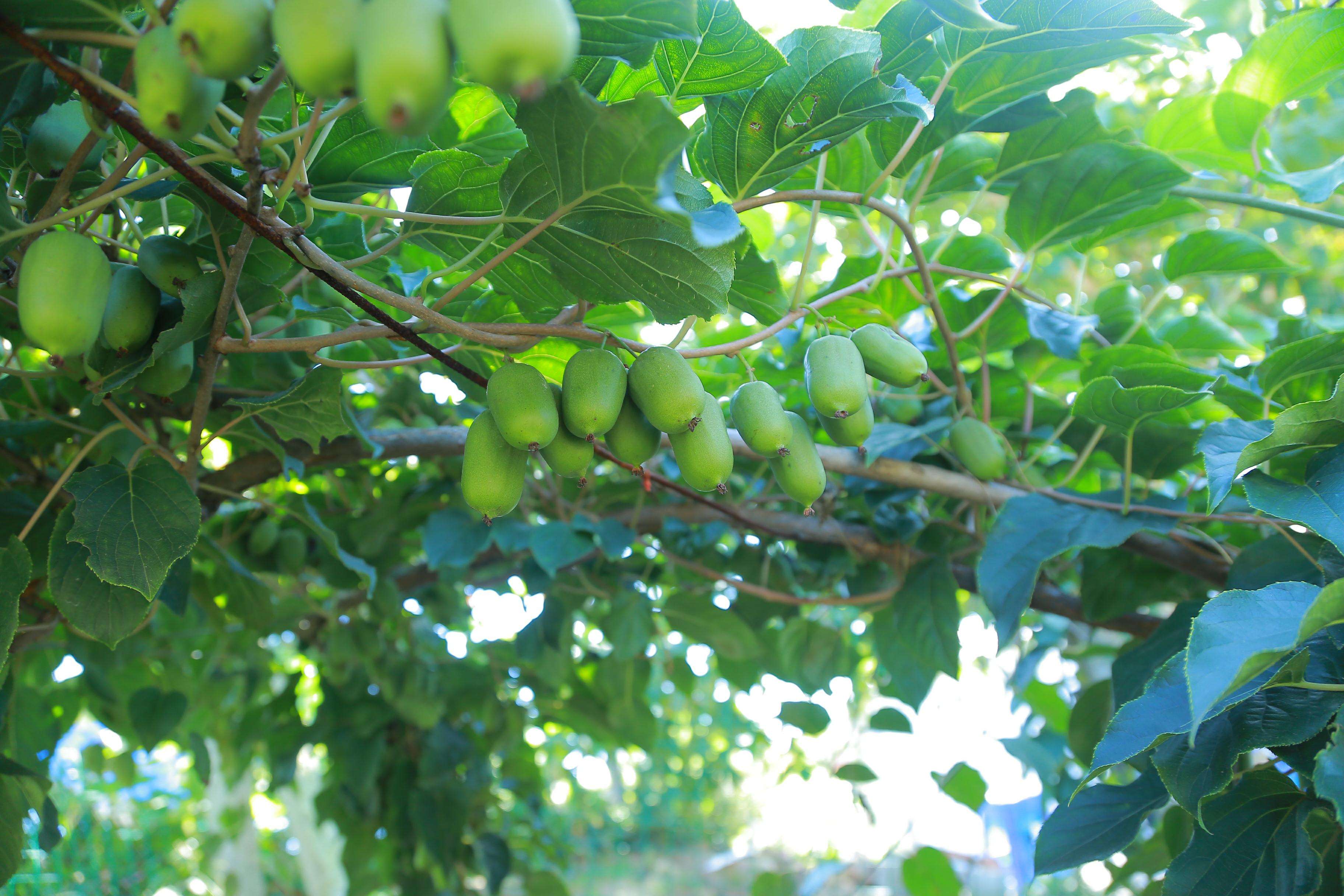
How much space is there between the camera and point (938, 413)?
1.71 metres

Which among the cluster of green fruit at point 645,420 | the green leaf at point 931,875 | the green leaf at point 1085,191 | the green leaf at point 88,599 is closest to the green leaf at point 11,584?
the green leaf at point 88,599

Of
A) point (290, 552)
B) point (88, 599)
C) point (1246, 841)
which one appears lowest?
point (290, 552)

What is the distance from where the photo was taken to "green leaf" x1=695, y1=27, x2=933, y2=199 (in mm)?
897

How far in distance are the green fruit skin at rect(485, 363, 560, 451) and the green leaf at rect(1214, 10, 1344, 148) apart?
1.43 meters

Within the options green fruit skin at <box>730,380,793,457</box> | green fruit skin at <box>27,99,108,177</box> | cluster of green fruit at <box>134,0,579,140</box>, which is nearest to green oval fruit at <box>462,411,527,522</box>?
green fruit skin at <box>730,380,793,457</box>

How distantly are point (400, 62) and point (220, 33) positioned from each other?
0.50 feet

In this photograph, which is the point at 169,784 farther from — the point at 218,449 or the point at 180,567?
the point at 180,567

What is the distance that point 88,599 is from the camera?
3.40 feet

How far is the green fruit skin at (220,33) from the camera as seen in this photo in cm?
54

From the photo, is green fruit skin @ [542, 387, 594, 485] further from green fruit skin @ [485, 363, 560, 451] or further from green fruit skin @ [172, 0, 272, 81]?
green fruit skin @ [172, 0, 272, 81]

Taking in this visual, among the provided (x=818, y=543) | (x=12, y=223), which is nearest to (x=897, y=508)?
(x=818, y=543)

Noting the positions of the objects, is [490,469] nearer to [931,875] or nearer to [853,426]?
[853,426]

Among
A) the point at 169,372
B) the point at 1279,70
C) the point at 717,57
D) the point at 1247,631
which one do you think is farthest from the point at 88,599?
the point at 1279,70

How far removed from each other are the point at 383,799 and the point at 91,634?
6.14 feet
